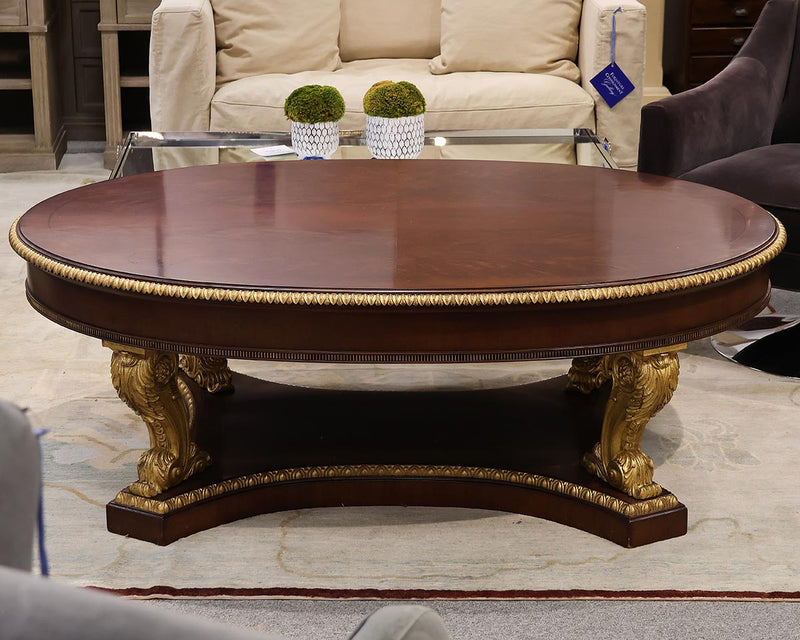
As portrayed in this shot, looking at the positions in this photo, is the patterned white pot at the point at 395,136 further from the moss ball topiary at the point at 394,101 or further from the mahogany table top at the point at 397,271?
the mahogany table top at the point at 397,271

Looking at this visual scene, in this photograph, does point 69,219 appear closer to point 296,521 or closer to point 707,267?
point 296,521

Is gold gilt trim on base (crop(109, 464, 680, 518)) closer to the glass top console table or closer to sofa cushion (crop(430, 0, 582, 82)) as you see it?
the glass top console table

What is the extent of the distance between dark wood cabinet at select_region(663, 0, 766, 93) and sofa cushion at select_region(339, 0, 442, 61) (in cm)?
154

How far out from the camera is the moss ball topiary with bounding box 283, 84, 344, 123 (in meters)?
2.93

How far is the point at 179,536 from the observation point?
6.68ft

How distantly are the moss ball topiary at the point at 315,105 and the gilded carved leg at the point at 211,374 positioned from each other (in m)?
0.79

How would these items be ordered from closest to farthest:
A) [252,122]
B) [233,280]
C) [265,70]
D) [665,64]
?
[233,280] < [252,122] < [265,70] < [665,64]

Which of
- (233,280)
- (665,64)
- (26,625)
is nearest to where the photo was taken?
(26,625)

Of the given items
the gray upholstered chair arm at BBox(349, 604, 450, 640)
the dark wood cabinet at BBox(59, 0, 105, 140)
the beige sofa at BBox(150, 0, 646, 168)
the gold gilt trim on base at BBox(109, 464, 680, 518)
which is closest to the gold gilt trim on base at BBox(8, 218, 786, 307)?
the gold gilt trim on base at BBox(109, 464, 680, 518)

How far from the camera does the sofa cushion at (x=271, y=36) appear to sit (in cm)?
405

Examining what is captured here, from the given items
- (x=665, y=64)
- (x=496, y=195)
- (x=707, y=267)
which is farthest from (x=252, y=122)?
(x=665, y=64)

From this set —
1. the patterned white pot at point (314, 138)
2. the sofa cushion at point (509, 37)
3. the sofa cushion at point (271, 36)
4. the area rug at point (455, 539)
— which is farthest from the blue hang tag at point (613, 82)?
the area rug at point (455, 539)

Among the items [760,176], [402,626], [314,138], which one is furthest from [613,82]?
[402,626]

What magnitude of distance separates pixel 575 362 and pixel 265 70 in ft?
6.92
